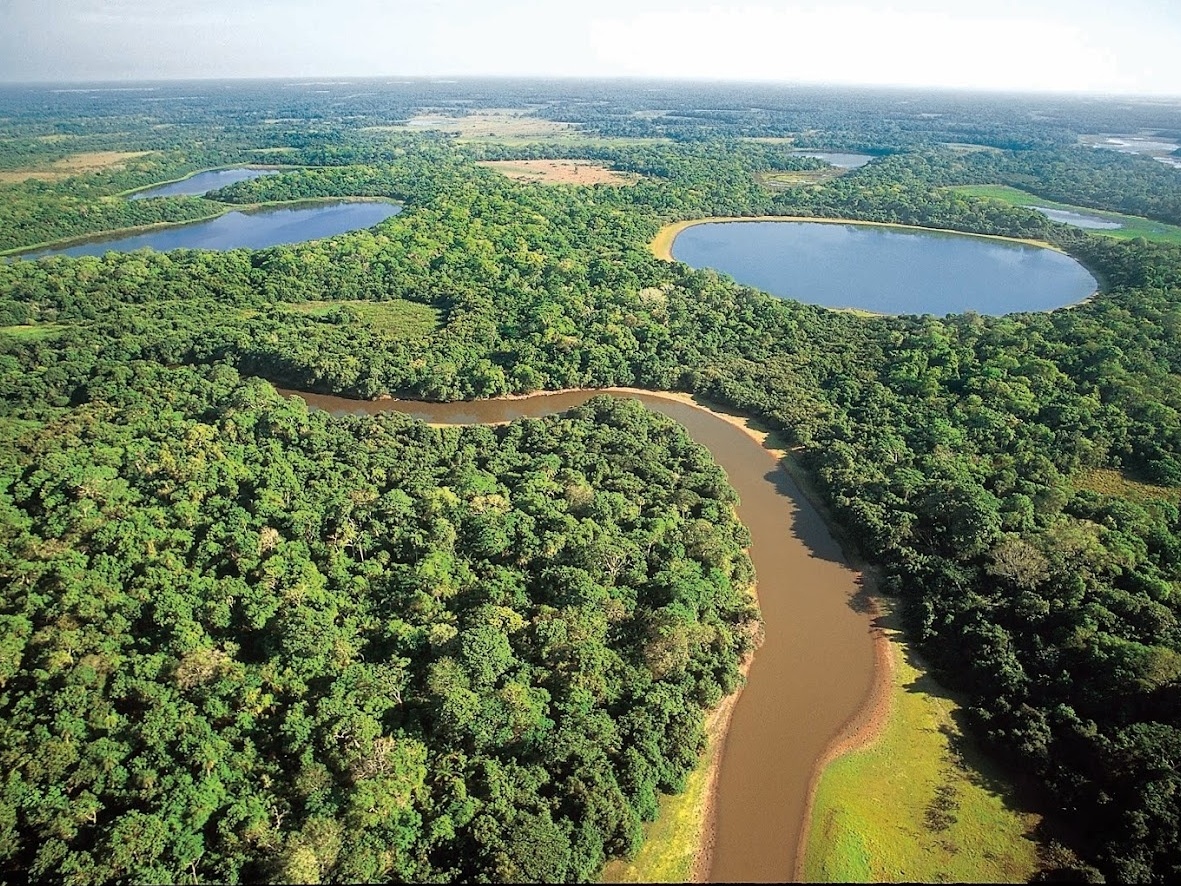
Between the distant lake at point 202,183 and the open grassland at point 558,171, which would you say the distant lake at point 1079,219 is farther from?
the distant lake at point 202,183

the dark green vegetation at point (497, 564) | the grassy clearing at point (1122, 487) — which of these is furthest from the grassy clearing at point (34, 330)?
the grassy clearing at point (1122, 487)

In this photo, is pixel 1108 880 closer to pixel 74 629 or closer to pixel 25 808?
pixel 25 808

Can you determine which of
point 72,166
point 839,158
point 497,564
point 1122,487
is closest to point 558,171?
point 839,158

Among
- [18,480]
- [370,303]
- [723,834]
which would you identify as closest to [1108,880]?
[723,834]

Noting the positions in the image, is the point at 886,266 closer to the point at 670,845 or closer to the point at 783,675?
the point at 783,675

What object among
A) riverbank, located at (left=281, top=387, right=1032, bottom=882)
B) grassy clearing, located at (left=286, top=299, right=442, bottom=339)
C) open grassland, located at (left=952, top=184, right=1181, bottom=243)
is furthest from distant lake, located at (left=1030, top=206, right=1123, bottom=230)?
riverbank, located at (left=281, top=387, right=1032, bottom=882)

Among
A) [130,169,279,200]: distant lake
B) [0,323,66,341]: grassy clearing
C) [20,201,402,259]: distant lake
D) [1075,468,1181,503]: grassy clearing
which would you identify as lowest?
[1075,468,1181,503]: grassy clearing

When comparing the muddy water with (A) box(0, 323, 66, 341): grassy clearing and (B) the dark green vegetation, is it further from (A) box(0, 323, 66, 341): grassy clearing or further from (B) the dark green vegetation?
(A) box(0, 323, 66, 341): grassy clearing
